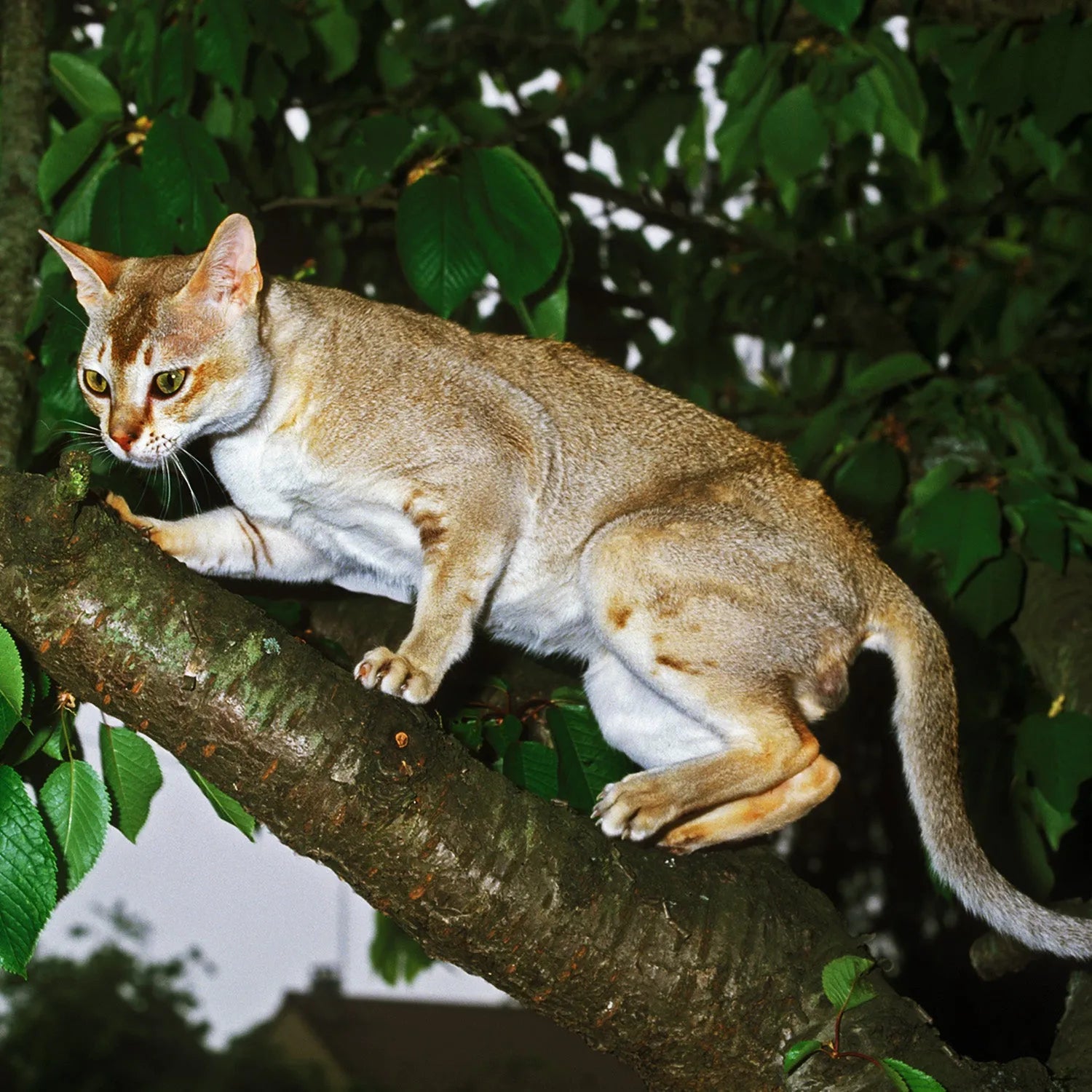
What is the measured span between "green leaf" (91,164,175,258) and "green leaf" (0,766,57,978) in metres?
1.67

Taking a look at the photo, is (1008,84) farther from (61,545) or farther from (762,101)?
(61,545)

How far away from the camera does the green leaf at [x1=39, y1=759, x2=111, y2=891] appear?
2.36 metres

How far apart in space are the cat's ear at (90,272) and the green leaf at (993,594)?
9.06 ft

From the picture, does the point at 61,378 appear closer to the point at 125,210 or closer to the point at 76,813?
the point at 125,210

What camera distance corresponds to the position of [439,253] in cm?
310

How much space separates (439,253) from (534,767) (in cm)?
133

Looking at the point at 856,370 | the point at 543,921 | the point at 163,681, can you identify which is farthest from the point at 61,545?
the point at 856,370

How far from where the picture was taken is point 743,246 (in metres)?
6.54

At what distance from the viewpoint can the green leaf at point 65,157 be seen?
3.24 m

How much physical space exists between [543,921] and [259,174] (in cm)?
307

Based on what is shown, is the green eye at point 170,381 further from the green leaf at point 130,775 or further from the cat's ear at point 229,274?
the green leaf at point 130,775

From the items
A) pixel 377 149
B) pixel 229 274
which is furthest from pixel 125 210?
pixel 377 149

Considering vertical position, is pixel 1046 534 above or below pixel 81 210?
below

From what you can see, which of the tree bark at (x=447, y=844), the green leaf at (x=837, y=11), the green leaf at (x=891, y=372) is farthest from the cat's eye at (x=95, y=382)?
the green leaf at (x=891, y=372)
